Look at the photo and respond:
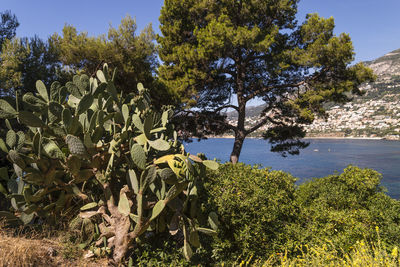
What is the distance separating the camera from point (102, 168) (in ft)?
A: 10.3

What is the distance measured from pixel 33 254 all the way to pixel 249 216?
8.59 ft

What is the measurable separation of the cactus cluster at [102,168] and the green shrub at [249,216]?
451 mm

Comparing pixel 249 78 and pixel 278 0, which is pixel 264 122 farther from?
pixel 278 0

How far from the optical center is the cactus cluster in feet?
8.66

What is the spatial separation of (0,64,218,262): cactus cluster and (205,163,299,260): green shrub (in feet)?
1.48

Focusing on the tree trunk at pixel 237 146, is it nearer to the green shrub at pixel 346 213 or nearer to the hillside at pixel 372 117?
the green shrub at pixel 346 213

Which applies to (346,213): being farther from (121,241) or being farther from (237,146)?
(237,146)

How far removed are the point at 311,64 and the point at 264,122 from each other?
2.86 m

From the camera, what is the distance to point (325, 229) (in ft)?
12.0

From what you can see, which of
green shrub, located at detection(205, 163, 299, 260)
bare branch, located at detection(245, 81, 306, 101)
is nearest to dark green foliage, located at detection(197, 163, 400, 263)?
green shrub, located at detection(205, 163, 299, 260)

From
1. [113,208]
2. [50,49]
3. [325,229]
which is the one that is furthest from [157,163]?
[50,49]

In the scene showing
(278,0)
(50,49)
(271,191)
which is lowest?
(271,191)

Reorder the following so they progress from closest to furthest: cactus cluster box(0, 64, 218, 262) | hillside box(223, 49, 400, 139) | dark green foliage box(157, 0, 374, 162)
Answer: cactus cluster box(0, 64, 218, 262) < dark green foliage box(157, 0, 374, 162) < hillside box(223, 49, 400, 139)

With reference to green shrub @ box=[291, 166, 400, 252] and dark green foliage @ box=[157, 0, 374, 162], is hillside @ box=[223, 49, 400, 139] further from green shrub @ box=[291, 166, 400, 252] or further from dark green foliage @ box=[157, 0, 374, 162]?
green shrub @ box=[291, 166, 400, 252]
